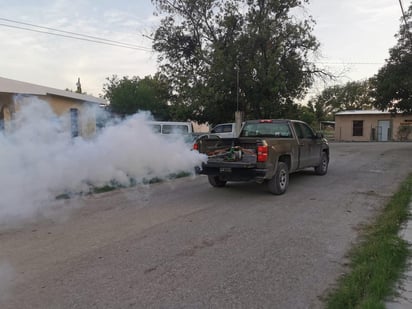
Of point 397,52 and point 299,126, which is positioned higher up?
point 397,52

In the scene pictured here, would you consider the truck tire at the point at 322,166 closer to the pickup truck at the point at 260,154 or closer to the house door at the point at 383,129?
the pickup truck at the point at 260,154

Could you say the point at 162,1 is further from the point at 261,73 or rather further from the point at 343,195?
the point at 343,195

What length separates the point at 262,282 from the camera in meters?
3.87

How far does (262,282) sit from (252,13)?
23.0 m

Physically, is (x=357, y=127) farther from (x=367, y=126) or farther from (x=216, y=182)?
(x=216, y=182)

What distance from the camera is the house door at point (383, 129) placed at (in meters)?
38.6

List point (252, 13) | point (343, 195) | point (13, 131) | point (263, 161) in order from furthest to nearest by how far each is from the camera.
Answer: point (252, 13) → point (343, 195) → point (263, 161) → point (13, 131)

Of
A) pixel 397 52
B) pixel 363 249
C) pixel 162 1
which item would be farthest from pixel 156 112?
pixel 363 249

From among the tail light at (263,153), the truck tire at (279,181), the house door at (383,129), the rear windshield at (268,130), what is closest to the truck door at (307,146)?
the rear windshield at (268,130)

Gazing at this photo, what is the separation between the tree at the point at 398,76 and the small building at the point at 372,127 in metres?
14.6

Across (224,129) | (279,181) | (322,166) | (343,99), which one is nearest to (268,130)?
(279,181)

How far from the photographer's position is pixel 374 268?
156 inches

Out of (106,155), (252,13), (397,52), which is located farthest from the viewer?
(252,13)

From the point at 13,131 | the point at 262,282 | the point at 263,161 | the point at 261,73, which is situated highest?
the point at 261,73
